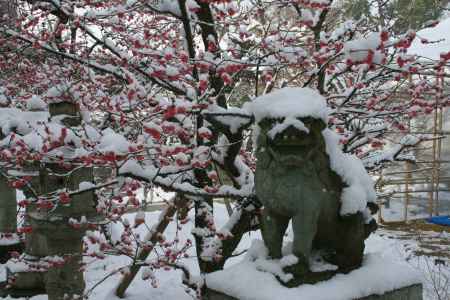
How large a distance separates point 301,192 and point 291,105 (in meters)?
0.55

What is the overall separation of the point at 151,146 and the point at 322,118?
1.49 m

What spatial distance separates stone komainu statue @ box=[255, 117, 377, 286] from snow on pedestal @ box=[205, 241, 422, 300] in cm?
11

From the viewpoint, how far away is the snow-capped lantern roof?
2570 millimetres

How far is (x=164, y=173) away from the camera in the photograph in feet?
11.8

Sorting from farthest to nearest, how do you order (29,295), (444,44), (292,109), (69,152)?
(444,44) < (29,295) < (69,152) < (292,109)

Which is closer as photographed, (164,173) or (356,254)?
(356,254)

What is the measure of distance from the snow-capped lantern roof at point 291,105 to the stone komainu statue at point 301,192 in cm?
4

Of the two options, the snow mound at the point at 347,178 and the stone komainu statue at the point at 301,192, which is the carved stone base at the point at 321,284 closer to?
the stone komainu statue at the point at 301,192

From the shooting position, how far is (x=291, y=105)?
2.61 m

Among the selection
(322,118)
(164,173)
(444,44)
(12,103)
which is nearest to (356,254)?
(322,118)

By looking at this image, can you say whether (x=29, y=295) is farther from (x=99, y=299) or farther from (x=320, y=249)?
(x=320, y=249)

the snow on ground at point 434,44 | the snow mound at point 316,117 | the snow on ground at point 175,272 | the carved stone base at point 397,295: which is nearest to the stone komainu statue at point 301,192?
the snow mound at point 316,117

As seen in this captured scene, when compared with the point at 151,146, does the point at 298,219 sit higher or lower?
lower

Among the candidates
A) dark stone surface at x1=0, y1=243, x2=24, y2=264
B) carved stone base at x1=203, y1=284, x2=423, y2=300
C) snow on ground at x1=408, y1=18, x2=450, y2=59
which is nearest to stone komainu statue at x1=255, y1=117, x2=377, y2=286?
carved stone base at x1=203, y1=284, x2=423, y2=300
